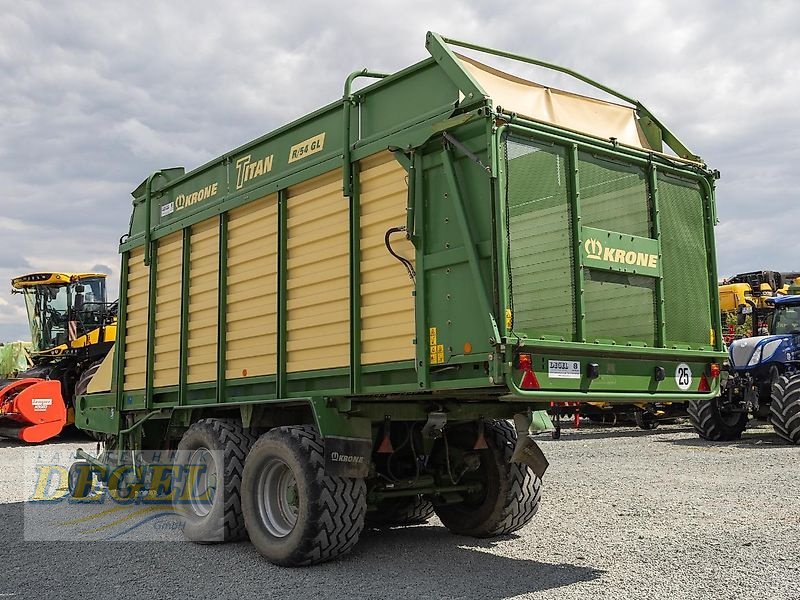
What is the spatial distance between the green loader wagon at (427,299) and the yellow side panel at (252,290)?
0.07 ft

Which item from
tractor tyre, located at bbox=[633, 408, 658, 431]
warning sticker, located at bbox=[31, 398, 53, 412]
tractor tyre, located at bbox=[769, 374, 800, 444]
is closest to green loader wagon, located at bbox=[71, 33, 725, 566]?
tractor tyre, located at bbox=[769, 374, 800, 444]

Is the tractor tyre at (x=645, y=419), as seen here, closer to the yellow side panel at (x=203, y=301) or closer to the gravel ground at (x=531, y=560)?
the gravel ground at (x=531, y=560)

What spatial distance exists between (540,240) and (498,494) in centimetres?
258

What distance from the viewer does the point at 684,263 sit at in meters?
6.15

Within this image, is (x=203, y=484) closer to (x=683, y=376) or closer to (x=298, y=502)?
(x=298, y=502)

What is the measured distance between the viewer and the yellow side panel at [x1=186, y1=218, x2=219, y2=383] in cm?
748

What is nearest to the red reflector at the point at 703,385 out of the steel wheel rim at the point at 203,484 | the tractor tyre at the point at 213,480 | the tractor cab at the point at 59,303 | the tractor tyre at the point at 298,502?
the tractor tyre at the point at 298,502

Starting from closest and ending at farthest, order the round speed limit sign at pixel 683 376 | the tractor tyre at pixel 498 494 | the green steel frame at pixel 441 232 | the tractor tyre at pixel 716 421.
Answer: the green steel frame at pixel 441 232 < the round speed limit sign at pixel 683 376 < the tractor tyre at pixel 498 494 < the tractor tyre at pixel 716 421

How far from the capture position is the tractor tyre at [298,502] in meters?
5.74

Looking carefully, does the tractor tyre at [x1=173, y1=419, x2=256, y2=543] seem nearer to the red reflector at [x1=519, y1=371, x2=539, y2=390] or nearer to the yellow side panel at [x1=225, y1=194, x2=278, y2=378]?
the yellow side panel at [x1=225, y1=194, x2=278, y2=378]

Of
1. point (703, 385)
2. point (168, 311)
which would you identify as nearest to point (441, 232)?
point (703, 385)

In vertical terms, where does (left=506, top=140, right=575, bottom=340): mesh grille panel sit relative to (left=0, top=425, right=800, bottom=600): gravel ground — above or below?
above

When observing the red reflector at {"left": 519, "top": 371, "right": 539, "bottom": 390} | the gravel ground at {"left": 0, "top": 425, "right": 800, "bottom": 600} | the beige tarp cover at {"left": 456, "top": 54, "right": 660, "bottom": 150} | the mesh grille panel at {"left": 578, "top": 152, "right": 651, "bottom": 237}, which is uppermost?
the beige tarp cover at {"left": 456, "top": 54, "right": 660, "bottom": 150}

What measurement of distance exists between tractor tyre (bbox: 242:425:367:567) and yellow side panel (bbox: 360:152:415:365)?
852 mm
